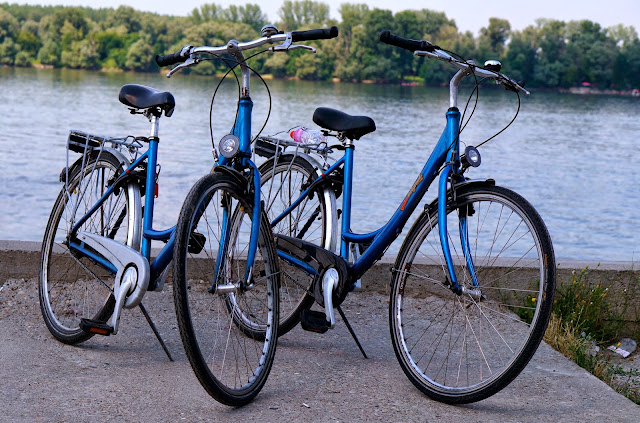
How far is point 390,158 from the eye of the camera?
87.4 ft

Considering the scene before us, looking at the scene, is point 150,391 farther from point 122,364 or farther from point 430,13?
point 430,13

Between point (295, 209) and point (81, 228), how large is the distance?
3.56 ft

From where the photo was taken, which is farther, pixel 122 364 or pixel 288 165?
pixel 288 165

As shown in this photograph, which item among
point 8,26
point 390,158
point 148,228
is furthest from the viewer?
point 8,26

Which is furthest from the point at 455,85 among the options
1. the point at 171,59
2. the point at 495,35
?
the point at 495,35

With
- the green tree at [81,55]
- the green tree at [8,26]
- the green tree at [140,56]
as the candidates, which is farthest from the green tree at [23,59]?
the green tree at [140,56]

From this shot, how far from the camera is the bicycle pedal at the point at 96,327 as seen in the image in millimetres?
3916

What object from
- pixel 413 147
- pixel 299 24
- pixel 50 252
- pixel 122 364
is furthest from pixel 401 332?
pixel 299 24

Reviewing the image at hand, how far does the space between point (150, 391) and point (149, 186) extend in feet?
3.05

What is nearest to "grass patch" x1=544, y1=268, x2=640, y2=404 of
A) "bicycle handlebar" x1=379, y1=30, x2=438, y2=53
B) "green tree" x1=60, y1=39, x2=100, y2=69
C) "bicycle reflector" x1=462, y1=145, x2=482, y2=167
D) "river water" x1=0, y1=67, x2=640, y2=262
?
"bicycle reflector" x1=462, y1=145, x2=482, y2=167

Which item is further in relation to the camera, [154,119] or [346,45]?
[346,45]

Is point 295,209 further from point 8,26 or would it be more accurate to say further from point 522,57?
point 8,26

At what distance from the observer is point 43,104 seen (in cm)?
4222

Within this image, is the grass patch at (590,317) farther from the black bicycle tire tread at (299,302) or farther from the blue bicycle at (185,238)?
the blue bicycle at (185,238)
